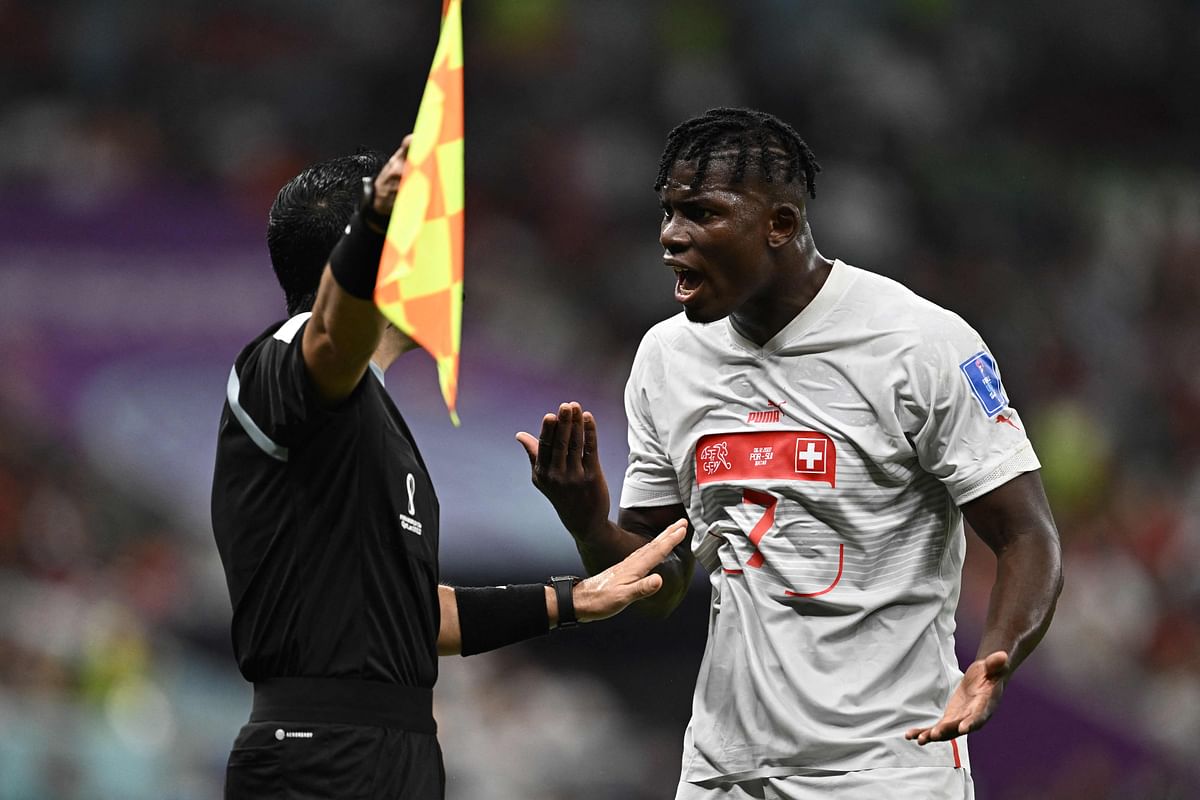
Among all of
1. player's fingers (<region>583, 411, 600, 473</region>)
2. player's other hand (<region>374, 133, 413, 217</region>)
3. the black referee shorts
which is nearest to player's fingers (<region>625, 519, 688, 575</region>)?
player's fingers (<region>583, 411, 600, 473</region>)

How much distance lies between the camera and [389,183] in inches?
106

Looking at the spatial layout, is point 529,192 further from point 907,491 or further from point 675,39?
point 907,491

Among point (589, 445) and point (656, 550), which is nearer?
point (656, 550)

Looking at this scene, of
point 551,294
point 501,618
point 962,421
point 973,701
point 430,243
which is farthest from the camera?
point 551,294

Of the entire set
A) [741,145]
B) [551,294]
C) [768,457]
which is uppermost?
[551,294]

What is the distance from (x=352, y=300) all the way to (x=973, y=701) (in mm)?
1397

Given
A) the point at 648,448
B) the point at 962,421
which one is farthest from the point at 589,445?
the point at 962,421

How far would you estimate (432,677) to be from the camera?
10.4ft

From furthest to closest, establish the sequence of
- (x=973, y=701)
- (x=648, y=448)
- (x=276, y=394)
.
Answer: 1. (x=648, y=448)
2. (x=973, y=701)
3. (x=276, y=394)

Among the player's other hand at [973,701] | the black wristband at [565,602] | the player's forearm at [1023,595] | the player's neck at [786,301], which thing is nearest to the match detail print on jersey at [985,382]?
the player's forearm at [1023,595]

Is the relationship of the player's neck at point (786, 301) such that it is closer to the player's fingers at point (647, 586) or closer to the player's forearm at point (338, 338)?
the player's fingers at point (647, 586)

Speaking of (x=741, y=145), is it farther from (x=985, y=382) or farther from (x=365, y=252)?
(x=365, y=252)

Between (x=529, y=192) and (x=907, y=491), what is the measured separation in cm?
659

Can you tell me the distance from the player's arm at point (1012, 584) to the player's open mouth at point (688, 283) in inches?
30.1
